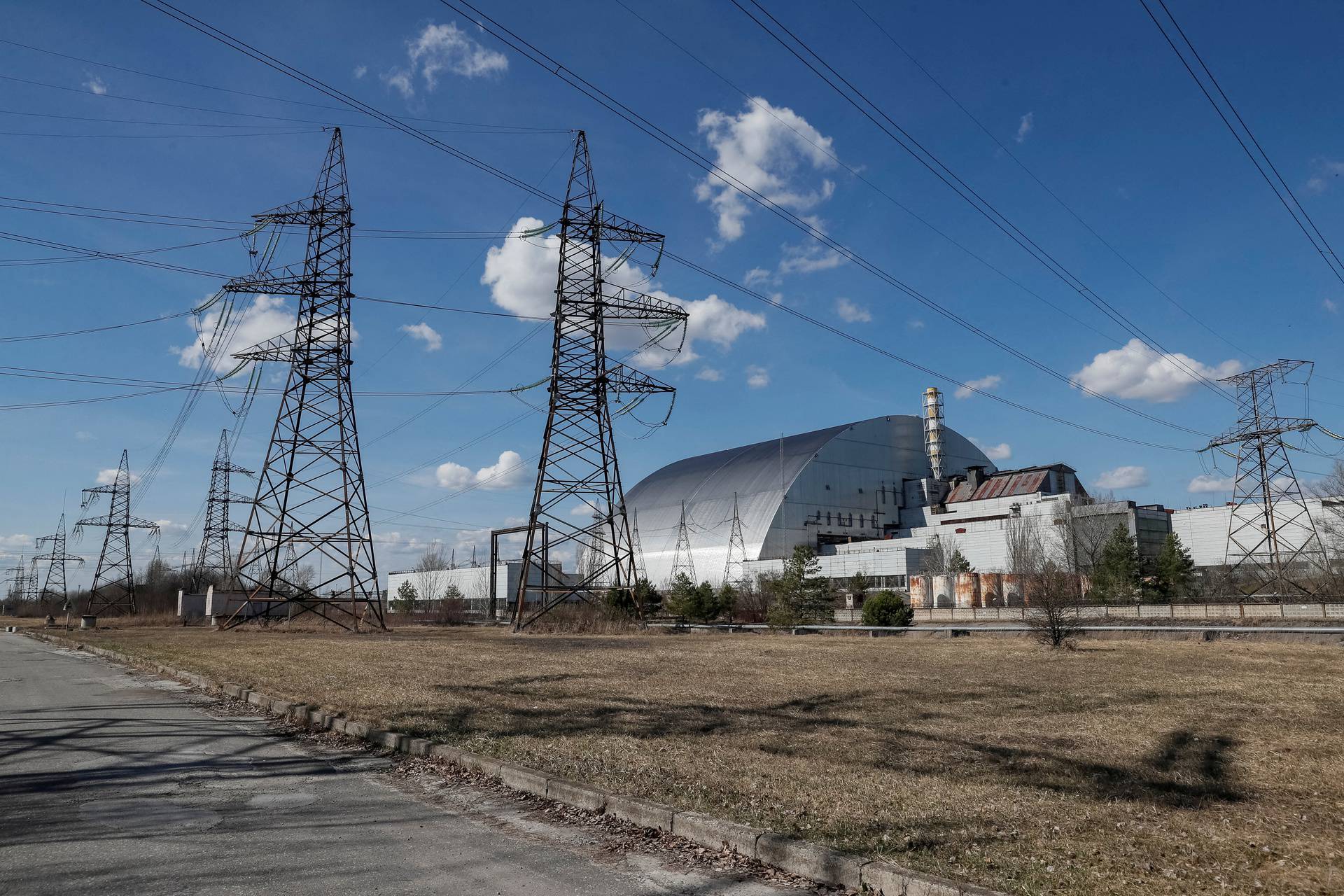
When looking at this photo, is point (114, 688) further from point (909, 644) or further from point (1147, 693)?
point (909, 644)

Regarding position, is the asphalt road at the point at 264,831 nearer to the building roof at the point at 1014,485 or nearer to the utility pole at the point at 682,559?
the utility pole at the point at 682,559

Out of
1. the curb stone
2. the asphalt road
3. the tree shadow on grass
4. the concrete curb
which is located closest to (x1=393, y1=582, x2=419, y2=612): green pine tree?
the tree shadow on grass

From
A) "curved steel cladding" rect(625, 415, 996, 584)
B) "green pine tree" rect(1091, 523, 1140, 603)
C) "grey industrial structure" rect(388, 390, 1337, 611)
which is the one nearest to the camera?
"green pine tree" rect(1091, 523, 1140, 603)

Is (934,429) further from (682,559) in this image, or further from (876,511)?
(682,559)

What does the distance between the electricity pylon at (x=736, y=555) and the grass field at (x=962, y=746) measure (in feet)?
203

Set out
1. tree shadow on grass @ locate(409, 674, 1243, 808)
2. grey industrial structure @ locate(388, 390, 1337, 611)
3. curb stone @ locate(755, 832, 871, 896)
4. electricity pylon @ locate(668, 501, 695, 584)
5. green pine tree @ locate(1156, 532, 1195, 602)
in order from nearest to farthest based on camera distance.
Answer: curb stone @ locate(755, 832, 871, 896) < tree shadow on grass @ locate(409, 674, 1243, 808) < green pine tree @ locate(1156, 532, 1195, 602) < grey industrial structure @ locate(388, 390, 1337, 611) < electricity pylon @ locate(668, 501, 695, 584)

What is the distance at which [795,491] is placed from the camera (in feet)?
283

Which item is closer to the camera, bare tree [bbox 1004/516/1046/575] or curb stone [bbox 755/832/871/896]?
curb stone [bbox 755/832/871/896]

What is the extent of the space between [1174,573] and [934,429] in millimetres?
41776

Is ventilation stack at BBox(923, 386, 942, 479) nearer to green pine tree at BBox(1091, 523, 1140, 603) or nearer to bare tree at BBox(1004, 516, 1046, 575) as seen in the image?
bare tree at BBox(1004, 516, 1046, 575)

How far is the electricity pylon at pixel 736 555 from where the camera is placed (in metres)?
83.3

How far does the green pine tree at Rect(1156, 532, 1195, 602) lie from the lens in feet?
184

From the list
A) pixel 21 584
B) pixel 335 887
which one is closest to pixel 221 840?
pixel 335 887

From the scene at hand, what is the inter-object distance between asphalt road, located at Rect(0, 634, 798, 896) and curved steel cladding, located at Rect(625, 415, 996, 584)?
7576 cm
